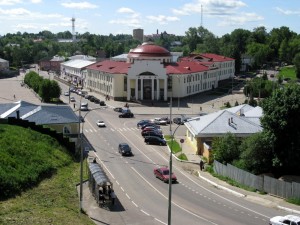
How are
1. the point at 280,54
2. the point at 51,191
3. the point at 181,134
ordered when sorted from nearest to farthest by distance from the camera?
1. the point at 51,191
2. the point at 181,134
3. the point at 280,54

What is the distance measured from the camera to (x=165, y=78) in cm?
10169

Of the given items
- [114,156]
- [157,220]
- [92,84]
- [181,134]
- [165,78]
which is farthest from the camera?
[92,84]

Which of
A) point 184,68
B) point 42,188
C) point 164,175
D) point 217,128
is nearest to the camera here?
point 42,188

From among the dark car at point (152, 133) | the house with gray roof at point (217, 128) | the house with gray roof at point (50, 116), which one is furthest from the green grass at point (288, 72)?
the house with gray roof at point (50, 116)

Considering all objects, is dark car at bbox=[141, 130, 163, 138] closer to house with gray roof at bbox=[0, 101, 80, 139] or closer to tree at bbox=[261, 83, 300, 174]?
house with gray roof at bbox=[0, 101, 80, 139]

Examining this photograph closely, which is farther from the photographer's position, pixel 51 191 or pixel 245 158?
pixel 245 158

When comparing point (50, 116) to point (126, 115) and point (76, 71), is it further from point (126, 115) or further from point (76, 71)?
point (76, 71)

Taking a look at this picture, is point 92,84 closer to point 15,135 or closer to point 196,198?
point 15,135

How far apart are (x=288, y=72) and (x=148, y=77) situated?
79.6 metres

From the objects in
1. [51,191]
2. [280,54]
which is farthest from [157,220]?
[280,54]

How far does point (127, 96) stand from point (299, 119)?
2522 inches

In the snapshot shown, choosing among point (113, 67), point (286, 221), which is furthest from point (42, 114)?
point (113, 67)

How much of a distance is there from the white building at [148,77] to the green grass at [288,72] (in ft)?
140

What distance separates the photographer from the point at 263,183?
39.5 meters
